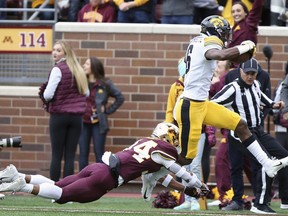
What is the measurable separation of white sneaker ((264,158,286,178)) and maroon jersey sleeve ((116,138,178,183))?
1320 millimetres

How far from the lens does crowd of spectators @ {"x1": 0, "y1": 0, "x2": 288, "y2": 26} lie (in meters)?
16.5

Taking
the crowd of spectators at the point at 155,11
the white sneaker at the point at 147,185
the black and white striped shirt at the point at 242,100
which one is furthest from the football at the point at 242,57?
the crowd of spectators at the point at 155,11

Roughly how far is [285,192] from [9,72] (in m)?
6.07

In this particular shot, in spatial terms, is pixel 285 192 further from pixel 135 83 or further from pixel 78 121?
pixel 135 83

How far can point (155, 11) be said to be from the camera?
1719 centimetres

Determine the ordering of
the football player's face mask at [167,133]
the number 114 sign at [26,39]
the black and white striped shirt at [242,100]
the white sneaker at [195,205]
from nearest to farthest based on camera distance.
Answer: the football player's face mask at [167,133] < the black and white striped shirt at [242,100] < the white sneaker at [195,205] < the number 114 sign at [26,39]

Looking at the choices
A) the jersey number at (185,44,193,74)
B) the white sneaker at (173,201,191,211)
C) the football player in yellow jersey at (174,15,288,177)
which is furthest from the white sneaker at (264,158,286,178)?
the white sneaker at (173,201,191,211)

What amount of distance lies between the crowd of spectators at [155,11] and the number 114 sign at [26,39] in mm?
297

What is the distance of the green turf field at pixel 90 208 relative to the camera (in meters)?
11.2

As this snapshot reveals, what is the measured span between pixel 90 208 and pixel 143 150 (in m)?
Result: 2.12

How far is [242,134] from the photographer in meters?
11.8

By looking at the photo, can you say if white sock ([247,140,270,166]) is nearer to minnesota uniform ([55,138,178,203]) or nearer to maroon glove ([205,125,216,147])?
minnesota uniform ([55,138,178,203])

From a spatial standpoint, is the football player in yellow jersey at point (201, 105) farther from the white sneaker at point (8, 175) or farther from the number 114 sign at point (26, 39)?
the number 114 sign at point (26, 39)

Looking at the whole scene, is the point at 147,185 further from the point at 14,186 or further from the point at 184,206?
the point at 184,206
